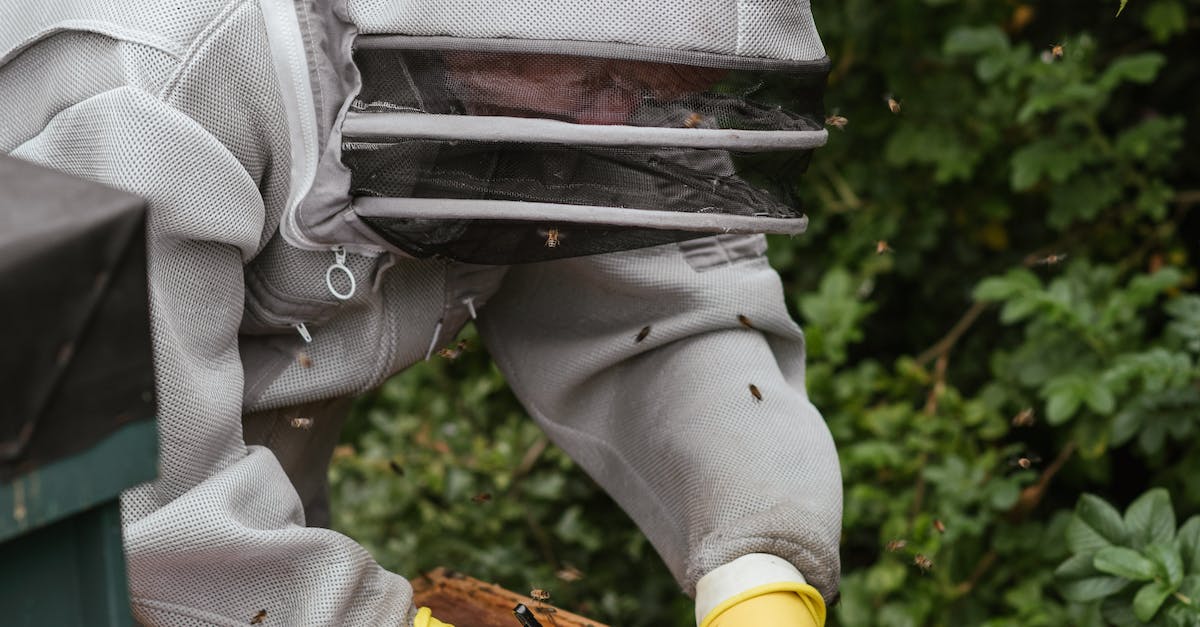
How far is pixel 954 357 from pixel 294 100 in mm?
2139

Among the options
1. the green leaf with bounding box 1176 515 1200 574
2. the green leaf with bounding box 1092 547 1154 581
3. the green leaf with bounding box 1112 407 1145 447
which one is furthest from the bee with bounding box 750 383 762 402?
the green leaf with bounding box 1112 407 1145 447

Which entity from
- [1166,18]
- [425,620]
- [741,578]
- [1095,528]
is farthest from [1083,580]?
[1166,18]

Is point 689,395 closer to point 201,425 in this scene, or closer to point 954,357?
point 201,425

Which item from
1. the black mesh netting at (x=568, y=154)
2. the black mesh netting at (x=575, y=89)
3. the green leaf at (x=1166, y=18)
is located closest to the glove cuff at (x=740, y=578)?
the black mesh netting at (x=568, y=154)

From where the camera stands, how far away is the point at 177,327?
4.37 feet

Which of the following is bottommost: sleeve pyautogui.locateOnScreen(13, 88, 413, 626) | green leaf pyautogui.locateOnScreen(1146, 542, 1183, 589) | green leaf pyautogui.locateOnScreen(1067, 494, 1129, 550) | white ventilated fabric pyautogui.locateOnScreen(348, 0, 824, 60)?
green leaf pyautogui.locateOnScreen(1067, 494, 1129, 550)

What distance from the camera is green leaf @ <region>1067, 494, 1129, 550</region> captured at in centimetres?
174

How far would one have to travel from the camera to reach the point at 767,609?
1.45 meters

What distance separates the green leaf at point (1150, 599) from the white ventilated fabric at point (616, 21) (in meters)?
0.86

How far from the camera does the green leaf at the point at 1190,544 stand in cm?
166

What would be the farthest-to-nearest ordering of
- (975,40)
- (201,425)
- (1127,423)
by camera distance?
1. (975,40)
2. (1127,423)
3. (201,425)

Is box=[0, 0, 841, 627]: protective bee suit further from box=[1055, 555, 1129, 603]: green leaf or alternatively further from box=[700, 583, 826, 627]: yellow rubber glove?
box=[1055, 555, 1129, 603]: green leaf

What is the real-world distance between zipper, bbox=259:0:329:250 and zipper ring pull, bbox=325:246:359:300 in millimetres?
27

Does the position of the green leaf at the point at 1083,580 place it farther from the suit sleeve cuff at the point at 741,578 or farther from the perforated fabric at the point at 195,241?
the perforated fabric at the point at 195,241
